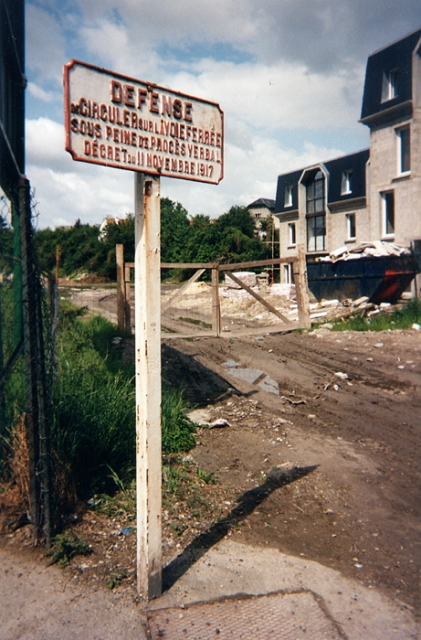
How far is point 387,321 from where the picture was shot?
13.7 metres

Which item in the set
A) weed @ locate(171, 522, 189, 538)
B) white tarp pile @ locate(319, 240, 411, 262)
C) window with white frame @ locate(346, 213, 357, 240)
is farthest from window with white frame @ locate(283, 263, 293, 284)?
weed @ locate(171, 522, 189, 538)

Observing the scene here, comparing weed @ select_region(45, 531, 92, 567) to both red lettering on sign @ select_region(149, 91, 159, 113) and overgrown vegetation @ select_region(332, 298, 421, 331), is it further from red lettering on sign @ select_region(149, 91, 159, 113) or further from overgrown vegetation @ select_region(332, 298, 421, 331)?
overgrown vegetation @ select_region(332, 298, 421, 331)

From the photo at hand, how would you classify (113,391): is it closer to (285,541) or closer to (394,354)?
(285,541)

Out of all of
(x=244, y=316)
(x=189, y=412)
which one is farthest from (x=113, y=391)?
(x=244, y=316)

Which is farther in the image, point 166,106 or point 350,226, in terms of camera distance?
point 350,226

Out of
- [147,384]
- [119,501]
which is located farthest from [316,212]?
[147,384]

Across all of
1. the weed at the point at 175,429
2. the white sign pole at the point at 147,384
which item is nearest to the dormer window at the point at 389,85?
the weed at the point at 175,429

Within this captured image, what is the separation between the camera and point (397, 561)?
346cm

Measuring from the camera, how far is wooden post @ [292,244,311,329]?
40.8 feet

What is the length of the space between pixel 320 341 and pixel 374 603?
9086 millimetres

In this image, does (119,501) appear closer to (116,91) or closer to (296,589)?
(296,589)

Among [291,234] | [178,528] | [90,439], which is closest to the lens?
[178,528]

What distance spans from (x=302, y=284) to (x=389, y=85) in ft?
46.5

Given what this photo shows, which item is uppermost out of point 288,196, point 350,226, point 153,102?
point 288,196
